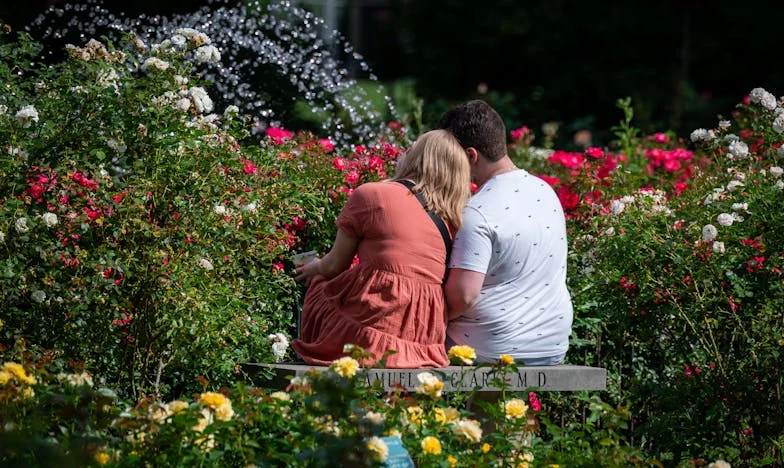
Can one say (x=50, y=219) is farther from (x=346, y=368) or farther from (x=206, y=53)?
(x=346, y=368)

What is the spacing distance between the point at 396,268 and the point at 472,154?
53 centimetres

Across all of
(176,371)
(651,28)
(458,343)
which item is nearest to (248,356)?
(176,371)

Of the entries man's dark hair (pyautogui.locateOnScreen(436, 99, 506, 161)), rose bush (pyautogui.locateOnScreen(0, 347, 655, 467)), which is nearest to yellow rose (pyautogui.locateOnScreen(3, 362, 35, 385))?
rose bush (pyautogui.locateOnScreen(0, 347, 655, 467))

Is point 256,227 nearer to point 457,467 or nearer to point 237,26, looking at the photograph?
point 457,467

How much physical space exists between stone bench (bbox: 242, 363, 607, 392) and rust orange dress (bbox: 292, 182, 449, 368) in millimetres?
94

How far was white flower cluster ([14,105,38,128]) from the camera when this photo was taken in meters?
3.54

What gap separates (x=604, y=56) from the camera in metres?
14.8

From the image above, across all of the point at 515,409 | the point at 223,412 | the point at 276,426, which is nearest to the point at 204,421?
the point at 223,412

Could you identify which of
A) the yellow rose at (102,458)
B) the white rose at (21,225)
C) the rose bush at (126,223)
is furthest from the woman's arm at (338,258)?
the yellow rose at (102,458)

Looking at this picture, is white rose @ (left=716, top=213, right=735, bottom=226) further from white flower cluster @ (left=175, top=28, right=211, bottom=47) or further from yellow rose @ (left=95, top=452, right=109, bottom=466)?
yellow rose @ (left=95, top=452, right=109, bottom=466)

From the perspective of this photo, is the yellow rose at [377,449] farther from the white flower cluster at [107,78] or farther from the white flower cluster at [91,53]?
the white flower cluster at [91,53]

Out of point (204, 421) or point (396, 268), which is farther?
point (396, 268)

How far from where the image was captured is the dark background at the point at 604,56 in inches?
563

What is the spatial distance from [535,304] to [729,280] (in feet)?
2.45
